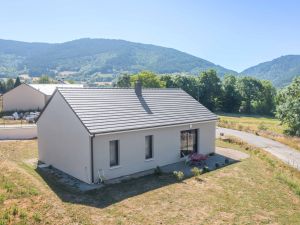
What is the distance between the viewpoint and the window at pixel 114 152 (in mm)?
16078

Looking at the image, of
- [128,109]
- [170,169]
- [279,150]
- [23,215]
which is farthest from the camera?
[279,150]

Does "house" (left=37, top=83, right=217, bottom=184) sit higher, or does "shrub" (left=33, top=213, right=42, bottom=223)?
"house" (left=37, top=83, right=217, bottom=184)

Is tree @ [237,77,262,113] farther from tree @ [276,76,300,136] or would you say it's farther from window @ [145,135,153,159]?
window @ [145,135,153,159]

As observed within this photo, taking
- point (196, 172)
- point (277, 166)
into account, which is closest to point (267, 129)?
Answer: point (277, 166)

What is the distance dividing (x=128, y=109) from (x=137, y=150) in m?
2.70

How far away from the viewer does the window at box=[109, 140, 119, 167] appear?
16078 millimetres

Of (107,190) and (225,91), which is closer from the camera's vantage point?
(107,190)

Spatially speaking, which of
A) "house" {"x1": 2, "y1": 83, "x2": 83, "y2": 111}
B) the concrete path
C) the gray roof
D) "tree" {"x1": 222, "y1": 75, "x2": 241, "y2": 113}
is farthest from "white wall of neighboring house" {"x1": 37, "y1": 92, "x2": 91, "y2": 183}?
"tree" {"x1": 222, "y1": 75, "x2": 241, "y2": 113}

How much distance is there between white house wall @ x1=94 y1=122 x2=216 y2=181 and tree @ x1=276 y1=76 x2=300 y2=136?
95.4 feet

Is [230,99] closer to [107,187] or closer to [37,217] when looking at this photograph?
[107,187]

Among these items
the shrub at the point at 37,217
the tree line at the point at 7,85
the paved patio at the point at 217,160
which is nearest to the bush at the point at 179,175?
the paved patio at the point at 217,160

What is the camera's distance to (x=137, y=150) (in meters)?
17.2

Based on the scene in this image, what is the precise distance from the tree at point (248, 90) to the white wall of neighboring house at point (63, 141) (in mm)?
72456

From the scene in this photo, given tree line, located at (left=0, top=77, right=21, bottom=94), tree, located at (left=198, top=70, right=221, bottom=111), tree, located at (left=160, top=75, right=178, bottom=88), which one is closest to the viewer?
tree, located at (left=198, top=70, right=221, bottom=111)
